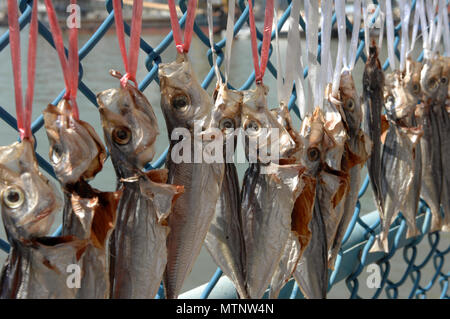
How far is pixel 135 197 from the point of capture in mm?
688

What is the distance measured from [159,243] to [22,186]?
185 millimetres

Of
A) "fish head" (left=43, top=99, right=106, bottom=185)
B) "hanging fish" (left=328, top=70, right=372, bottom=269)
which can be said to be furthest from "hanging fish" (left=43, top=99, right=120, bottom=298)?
"hanging fish" (left=328, top=70, right=372, bottom=269)

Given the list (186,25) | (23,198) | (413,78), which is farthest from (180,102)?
(413,78)

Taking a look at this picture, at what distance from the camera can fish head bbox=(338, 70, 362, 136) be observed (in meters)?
0.95

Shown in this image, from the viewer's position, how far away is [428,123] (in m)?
1.22

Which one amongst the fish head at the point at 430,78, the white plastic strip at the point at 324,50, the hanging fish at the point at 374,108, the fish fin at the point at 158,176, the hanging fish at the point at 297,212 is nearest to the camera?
the fish fin at the point at 158,176

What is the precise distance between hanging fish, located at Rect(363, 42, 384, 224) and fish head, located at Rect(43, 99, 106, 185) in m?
0.63

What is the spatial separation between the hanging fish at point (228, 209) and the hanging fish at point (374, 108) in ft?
1.29

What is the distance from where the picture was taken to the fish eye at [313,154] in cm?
85

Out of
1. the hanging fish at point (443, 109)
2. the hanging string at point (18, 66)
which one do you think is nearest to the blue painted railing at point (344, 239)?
the hanging string at point (18, 66)

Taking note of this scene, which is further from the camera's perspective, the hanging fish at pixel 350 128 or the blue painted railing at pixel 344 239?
the hanging fish at pixel 350 128

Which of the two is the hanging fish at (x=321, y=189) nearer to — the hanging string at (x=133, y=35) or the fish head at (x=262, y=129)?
the fish head at (x=262, y=129)

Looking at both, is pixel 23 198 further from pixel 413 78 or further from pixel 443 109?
pixel 443 109
